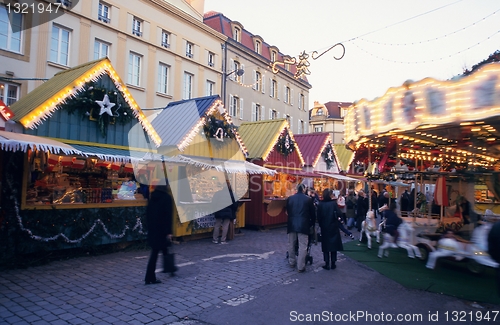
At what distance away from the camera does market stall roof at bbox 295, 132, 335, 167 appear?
64.3 feet

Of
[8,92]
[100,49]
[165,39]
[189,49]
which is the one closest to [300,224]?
[8,92]

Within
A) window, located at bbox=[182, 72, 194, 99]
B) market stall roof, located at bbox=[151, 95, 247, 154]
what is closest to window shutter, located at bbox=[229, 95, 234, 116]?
window, located at bbox=[182, 72, 194, 99]

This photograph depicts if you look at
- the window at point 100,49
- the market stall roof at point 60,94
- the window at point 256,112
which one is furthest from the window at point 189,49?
the market stall roof at point 60,94

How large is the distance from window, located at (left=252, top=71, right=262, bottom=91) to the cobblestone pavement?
24.9m

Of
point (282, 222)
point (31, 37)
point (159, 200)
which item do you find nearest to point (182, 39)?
point (31, 37)

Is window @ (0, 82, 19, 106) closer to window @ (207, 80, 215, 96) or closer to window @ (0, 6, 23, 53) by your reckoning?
window @ (0, 6, 23, 53)

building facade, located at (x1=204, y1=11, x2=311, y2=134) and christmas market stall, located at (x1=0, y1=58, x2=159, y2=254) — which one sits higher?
building facade, located at (x1=204, y1=11, x2=311, y2=134)

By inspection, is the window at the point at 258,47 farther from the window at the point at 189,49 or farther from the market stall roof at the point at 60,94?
the market stall roof at the point at 60,94

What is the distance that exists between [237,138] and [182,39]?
13.4 m

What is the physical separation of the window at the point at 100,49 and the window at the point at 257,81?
14.9m

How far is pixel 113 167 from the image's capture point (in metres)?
10.8

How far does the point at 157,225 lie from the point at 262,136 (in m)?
10.3

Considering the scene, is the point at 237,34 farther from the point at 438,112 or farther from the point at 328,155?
the point at 438,112

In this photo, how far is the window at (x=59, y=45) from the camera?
16938mm
